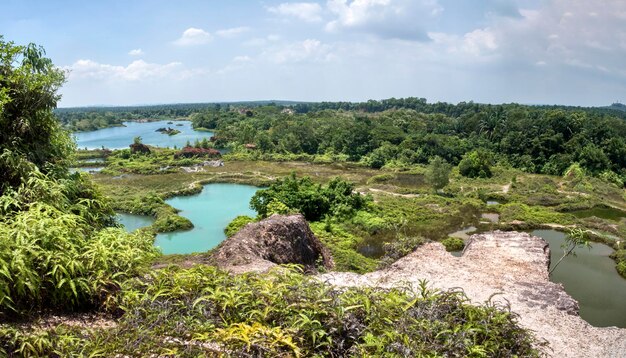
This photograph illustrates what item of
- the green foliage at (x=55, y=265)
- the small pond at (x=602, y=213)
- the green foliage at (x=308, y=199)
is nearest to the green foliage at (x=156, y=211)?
the green foliage at (x=308, y=199)

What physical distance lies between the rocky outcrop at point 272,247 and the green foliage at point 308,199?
905cm

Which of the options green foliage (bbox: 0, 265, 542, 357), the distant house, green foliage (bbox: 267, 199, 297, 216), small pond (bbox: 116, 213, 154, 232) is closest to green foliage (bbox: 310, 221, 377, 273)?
green foliage (bbox: 267, 199, 297, 216)

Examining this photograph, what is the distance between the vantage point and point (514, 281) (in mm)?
11680

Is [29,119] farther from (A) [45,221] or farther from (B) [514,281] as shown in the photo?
(B) [514,281]

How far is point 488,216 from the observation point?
29.2 meters

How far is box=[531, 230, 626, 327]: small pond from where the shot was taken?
15375mm

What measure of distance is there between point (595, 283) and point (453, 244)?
22.2 feet

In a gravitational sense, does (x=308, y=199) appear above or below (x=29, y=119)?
below

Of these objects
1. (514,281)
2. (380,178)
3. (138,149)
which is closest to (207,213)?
(380,178)

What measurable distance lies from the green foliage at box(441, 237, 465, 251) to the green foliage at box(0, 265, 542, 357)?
17661 millimetres

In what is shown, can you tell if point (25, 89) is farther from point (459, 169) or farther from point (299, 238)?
point (459, 169)

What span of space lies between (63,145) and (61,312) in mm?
4400

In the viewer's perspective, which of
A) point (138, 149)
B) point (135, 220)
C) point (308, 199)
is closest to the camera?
point (308, 199)

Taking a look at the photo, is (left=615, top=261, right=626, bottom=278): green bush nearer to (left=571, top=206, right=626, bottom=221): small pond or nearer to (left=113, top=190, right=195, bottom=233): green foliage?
(left=571, top=206, right=626, bottom=221): small pond
